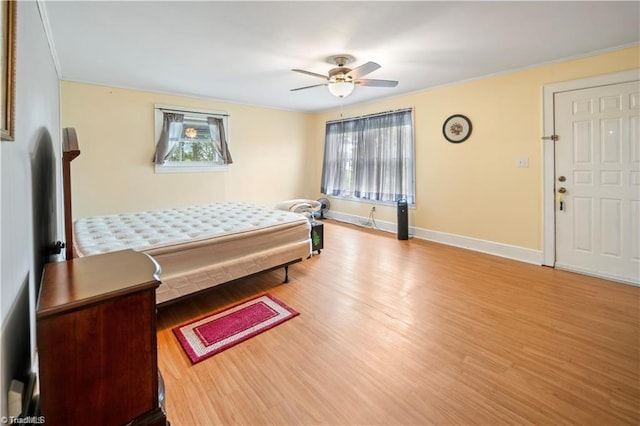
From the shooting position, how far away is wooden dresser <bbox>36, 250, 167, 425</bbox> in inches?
37.3

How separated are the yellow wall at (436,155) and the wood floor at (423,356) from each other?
1.21m

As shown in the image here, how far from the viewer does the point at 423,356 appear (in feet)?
6.62

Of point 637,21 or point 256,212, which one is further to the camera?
point 256,212

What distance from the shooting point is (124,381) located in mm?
1082

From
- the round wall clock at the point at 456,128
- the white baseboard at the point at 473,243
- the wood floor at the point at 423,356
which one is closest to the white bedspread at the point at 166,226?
A: the wood floor at the point at 423,356

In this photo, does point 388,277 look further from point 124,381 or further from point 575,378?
point 124,381

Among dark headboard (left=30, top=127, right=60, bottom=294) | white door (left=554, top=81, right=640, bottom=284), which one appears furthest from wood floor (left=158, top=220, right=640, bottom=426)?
dark headboard (left=30, top=127, right=60, bottom=294)

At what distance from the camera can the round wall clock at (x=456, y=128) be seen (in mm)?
4348

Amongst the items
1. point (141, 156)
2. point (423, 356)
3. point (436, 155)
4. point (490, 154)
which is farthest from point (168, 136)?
point (490, 154)

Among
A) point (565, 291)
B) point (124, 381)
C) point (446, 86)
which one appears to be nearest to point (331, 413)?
point (124, 381)

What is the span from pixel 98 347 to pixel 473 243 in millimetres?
4550

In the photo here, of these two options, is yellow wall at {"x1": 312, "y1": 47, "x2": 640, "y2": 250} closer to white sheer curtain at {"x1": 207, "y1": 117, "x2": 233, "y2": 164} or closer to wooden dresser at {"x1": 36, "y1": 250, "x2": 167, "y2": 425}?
white sheer curtain at {"x1": 207, "y1": 117, "x2": 233, "y2": 164}

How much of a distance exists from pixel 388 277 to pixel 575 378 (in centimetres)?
181

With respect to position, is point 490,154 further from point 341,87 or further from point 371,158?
point 341,87
